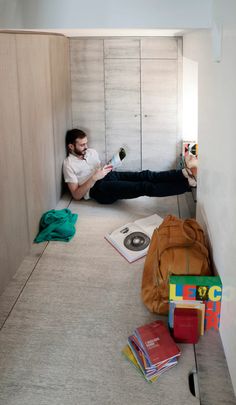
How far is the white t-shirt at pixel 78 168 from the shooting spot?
407 cm

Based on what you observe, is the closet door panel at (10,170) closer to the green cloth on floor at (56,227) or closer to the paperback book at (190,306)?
the green cloth on floor at (56,227)

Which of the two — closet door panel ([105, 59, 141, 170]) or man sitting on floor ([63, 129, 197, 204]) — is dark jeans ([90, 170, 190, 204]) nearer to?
man sitting on floor ([63, 129, 197, 204])

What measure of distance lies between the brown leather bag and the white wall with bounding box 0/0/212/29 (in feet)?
3.66

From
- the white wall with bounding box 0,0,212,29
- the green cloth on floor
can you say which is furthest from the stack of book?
the white wall with bounding box 0,0,212,29

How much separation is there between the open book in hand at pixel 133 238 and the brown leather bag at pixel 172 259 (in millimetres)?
505

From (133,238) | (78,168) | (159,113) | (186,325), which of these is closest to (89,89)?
(159,113)

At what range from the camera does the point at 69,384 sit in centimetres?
202

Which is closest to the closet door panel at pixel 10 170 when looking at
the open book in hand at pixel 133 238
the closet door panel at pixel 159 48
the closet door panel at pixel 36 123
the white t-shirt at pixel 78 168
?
the closet door panel at pixel 36 123

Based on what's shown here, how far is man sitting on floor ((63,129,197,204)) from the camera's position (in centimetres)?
393

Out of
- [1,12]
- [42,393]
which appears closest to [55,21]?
[1,12]

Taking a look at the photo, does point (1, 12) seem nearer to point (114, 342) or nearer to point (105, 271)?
point (105, 271)

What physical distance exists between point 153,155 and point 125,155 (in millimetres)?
283

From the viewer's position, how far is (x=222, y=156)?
2.24m

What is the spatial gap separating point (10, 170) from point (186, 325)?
142 centimetres
